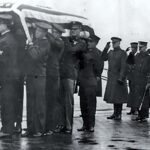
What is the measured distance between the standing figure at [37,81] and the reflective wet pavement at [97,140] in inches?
12.1

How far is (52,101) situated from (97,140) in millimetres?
1233

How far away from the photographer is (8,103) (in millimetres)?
12328

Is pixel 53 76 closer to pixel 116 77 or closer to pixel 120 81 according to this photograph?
pixel 120 81

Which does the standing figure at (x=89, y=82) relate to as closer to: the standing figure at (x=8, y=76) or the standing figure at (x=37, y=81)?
the standing figure at (x=37, y=81)

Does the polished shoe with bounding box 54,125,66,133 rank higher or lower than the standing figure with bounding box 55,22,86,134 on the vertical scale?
lower

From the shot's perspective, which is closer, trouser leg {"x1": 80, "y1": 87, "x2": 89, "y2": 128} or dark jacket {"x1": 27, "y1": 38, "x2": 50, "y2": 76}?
dark jacket {"x1": 27, "y1": 38, "x2": 50, "y2": 76}

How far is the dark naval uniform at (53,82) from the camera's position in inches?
498

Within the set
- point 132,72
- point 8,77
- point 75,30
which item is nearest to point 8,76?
point 8,77

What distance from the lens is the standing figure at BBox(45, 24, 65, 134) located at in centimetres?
1266

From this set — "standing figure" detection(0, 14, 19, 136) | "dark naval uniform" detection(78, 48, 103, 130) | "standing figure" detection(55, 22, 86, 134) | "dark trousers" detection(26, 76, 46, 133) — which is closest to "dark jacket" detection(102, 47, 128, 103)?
"dark naval uniform" detection(78, 48, 103, 130)

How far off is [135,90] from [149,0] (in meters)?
8.27

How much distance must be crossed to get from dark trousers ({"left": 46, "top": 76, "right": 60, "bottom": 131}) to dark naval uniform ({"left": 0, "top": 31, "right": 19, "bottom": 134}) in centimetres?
65

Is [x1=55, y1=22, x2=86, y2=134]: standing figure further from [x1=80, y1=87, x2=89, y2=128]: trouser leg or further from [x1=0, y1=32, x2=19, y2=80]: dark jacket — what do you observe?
[x1=0, y1=32, x2=19, y2=80]: dark jacket

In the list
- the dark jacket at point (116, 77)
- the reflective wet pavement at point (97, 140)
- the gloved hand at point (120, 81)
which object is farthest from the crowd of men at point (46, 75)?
the gloved hand at point (120, 81)
